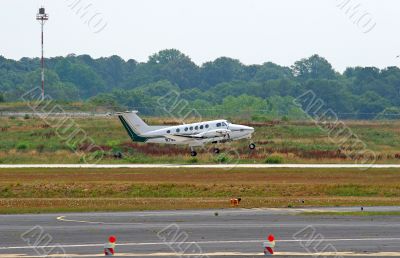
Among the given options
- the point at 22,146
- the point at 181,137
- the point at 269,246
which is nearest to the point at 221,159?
the point at 181,137

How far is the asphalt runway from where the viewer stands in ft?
101

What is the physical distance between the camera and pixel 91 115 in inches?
4963

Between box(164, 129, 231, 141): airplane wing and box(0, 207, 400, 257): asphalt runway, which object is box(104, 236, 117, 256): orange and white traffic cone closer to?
box(0, 207, 400, 257): asphalt runway

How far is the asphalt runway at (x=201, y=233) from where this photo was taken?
3077 cm

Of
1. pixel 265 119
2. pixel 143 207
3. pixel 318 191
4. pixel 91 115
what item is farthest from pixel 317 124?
pixel 143 207

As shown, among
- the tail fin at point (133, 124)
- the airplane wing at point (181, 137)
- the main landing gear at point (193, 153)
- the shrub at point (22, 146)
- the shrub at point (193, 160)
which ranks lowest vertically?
the shrub at point (193, 160)

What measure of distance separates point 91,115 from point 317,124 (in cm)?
2904

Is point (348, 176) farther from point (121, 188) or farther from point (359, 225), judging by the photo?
point (359, 225)

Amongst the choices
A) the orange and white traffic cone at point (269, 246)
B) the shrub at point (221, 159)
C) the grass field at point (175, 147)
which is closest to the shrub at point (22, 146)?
the grass field at point (175, 147)

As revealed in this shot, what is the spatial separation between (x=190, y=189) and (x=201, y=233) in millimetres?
21042

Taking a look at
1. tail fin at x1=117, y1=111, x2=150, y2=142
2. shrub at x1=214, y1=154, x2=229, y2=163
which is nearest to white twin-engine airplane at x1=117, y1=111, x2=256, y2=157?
tail fin at x1=117, y1=111, x2=150, y2=142

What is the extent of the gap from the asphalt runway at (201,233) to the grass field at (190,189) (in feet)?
15.8

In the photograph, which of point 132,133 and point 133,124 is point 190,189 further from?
point 132,133

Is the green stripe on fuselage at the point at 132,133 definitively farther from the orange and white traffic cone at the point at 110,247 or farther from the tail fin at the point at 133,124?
the orange and white traffic cone at the point at 110,247
